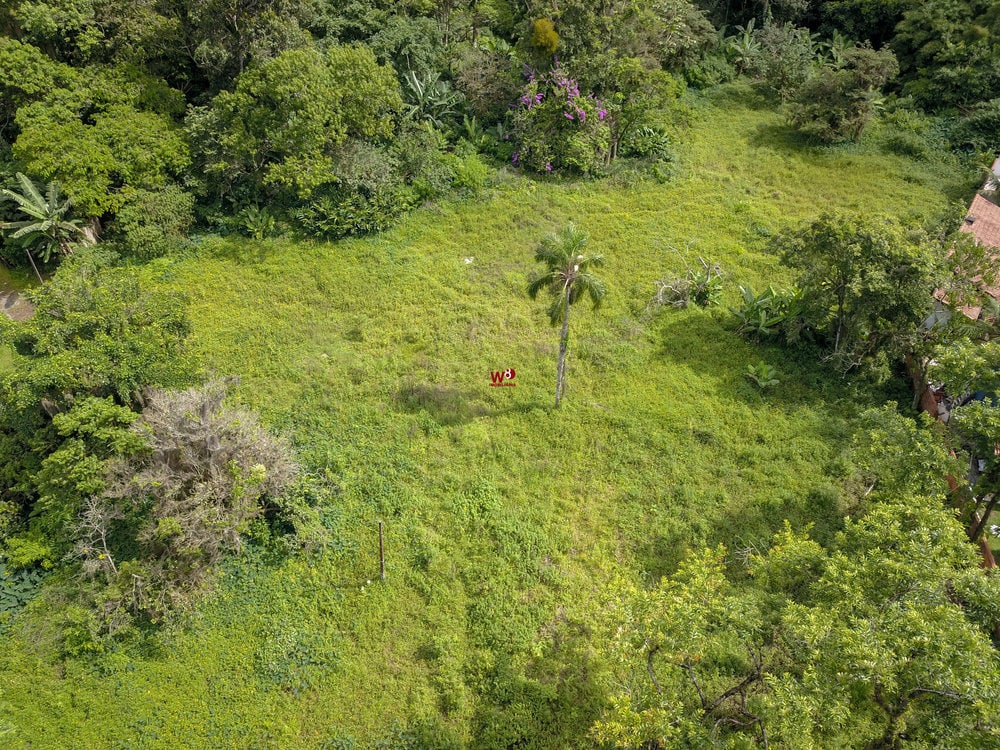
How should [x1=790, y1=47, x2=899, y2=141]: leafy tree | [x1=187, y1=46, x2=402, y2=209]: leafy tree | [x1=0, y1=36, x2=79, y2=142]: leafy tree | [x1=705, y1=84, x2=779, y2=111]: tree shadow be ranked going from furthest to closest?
[x1=705, y1=84, x2=779, y2=111]: tree shadow < [x1=790, y1=47, x2=899, y2=141]: leafy tree < [x1=187, y1=46, x2=402, y2=209]: leafy tree < [x1=0, y1=36, x2=79, y2=142]: leafy tree

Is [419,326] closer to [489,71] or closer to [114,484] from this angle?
[114,484]

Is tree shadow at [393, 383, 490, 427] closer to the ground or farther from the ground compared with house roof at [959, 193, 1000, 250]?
closer to the ground

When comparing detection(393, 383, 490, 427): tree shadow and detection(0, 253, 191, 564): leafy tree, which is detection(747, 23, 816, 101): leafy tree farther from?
detection(0, 253, 191, 564): leafy tree

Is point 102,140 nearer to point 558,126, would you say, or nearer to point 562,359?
point 558,126

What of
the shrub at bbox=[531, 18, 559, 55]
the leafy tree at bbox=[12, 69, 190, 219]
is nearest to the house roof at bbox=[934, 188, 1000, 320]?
the shrub at bbox=[531, 18, 559, 55]

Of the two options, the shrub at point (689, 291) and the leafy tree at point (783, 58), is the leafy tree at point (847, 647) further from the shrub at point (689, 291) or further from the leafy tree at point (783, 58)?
the leafy tree at point (783, 58)

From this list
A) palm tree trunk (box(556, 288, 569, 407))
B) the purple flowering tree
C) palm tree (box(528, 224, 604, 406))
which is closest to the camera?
palm tree (box(528, 224, 604, 406))

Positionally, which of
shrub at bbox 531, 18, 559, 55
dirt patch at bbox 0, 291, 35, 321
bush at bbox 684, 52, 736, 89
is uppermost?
shrub at bbox 531, 18, 559, 55

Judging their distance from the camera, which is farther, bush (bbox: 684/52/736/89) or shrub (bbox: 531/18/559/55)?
bush (bbox: 684/52/736/89)
